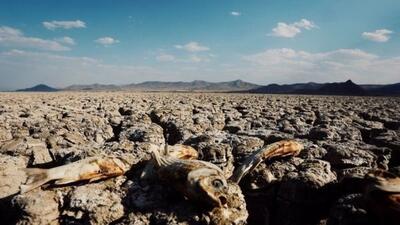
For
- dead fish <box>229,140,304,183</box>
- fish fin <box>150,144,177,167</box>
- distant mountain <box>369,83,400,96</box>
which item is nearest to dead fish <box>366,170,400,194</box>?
dead fish <box>229,140,304,183</box>

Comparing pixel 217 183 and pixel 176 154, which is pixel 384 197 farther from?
pixel 176 154

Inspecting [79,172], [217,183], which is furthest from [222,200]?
[79,172]

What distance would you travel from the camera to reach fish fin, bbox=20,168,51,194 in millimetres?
3737

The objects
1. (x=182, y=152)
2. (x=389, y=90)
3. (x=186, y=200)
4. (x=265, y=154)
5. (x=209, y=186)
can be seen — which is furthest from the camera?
(x=389, y=90)

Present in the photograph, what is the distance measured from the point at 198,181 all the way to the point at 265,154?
58.3 inches

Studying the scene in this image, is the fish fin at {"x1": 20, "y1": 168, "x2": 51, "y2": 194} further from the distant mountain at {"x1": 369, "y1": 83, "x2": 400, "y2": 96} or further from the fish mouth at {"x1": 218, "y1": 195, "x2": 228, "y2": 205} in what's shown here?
the distant mountain at {"x1": 369, "y1": 83, "x2": 400, "y2": 96}

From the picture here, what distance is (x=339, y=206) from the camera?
11.5 ft

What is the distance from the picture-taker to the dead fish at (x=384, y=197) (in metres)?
3.04

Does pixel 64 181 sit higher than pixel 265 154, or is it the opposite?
pixel 265 154

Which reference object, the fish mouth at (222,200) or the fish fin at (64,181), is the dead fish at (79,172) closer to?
the fish fin at (64,181)

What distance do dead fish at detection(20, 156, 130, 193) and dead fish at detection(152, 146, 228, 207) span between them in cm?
67

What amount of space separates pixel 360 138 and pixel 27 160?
581 centimetres

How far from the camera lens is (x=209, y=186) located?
3.48m

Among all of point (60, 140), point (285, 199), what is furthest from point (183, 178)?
point (60, 140)
